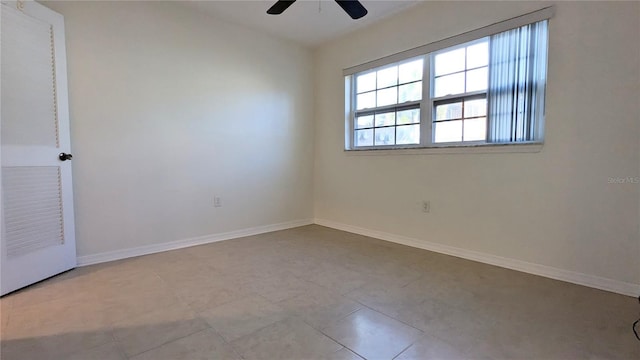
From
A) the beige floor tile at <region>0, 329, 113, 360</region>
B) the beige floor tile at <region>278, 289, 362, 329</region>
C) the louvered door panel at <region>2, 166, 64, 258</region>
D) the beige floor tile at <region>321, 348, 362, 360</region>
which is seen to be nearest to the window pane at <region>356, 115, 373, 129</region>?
the beige floor tile at <region>278, 289, 362, 329</region>

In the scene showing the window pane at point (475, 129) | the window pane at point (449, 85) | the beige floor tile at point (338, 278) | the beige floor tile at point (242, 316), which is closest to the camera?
the beige floor tile at point (242, 316)

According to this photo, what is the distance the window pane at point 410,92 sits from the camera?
342 centimetres

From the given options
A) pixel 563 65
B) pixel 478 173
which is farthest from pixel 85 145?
pixel 563 65

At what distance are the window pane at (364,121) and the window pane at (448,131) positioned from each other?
92 cm

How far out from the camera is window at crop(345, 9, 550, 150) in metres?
2.56

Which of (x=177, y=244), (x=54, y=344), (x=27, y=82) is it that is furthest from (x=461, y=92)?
(x=27, y=82)

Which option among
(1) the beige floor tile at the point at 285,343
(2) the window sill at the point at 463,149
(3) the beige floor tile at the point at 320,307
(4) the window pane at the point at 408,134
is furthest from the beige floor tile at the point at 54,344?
(4) the window pane at the point at 408,134

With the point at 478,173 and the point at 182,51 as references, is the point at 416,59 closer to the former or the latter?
the point at 478,173

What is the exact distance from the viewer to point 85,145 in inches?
109

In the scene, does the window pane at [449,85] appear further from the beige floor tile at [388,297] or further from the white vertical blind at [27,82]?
the white vertical blind at [27,82]

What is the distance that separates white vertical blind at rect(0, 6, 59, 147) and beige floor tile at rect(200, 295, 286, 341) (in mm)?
1961

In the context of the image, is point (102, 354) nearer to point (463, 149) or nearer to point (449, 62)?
point (463, 149)

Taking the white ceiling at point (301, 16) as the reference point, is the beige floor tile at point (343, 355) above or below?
below

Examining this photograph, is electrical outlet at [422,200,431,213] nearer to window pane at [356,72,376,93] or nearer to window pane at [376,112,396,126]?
window pane at [376,112,396,126]
